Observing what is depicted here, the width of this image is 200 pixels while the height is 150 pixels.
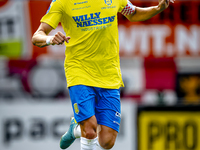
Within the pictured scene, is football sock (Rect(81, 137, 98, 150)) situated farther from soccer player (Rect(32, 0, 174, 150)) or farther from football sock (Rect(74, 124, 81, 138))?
football sock (Rect(74, 124, 81, 138))

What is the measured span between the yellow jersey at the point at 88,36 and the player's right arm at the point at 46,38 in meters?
0.08

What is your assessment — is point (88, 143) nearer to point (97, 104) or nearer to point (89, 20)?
point (97, 104)

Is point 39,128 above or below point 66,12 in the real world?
below

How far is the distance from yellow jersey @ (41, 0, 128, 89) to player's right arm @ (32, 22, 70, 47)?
83 mm

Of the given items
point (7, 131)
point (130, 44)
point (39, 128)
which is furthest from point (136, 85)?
point (7, 131)

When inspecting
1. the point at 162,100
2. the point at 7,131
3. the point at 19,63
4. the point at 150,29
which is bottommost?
the point at 7,131

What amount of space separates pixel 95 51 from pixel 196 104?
3937mm

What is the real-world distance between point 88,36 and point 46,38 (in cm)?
52

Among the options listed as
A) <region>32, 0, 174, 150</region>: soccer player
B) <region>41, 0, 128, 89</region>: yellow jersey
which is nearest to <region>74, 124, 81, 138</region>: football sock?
<region>32, 0, 174, 150</region>: soccer player

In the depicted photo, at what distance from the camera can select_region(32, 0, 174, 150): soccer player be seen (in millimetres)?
4391

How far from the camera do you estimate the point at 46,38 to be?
4.11 m

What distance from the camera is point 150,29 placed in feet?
31.8

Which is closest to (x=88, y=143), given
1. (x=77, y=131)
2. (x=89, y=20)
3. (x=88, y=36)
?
(x=77, y=131)

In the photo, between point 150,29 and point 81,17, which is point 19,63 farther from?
point 81,17
